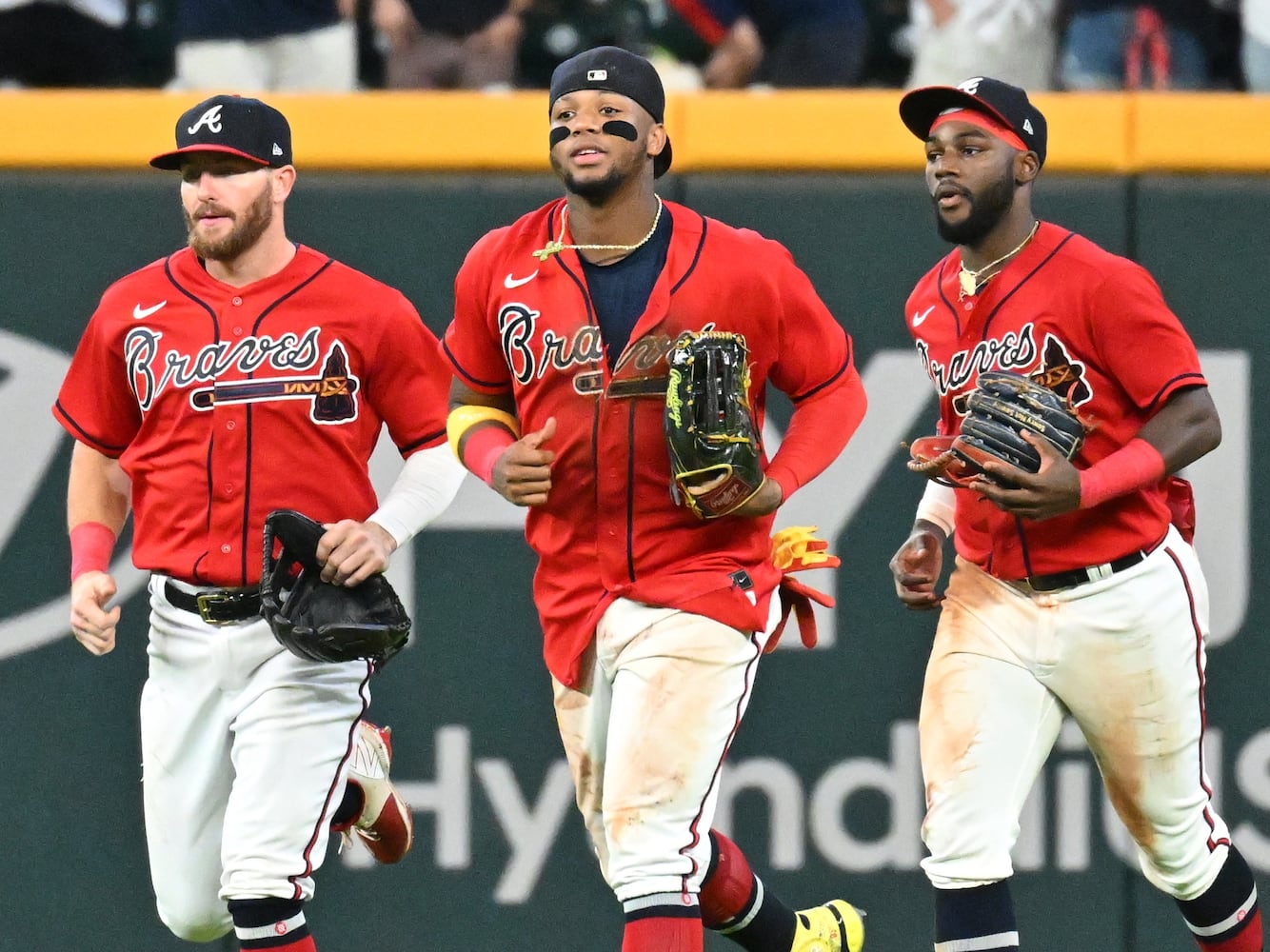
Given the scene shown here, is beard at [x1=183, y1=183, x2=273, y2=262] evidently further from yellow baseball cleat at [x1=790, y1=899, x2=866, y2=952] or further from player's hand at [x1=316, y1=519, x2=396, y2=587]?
yellow baseball cleat at [x1=790, y1=899, x2=866, y2=952]

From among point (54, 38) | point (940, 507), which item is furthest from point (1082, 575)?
point (54, 38)

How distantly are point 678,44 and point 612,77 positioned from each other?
2.05m

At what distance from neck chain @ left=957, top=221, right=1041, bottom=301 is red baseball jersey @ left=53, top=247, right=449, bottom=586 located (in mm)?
1196

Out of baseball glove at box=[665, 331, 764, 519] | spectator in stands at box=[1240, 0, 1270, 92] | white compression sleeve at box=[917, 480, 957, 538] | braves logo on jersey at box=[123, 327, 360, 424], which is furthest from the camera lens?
spectator in stands at box=[1240, 0, 1270, 92]

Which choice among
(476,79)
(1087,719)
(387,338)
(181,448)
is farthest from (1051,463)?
(476,79)

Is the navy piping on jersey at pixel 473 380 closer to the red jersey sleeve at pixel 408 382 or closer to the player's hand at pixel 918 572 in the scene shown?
the red jersey sleeve at pixel 408 382

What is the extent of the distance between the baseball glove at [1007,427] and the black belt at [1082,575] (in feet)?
1.03

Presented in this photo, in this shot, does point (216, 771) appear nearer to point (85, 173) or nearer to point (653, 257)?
point (653, 257)

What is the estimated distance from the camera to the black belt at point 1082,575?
4305 mm

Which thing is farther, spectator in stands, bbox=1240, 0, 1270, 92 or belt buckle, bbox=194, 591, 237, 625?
spectator in stands, bbox=1240, 0, 1270, 92

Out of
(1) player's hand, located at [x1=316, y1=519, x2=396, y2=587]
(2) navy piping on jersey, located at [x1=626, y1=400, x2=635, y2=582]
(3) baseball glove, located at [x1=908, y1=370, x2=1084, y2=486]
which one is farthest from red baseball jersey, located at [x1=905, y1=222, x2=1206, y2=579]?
(1) player's hand, located at [x1=316, y1=519, x2=396, y2=587]

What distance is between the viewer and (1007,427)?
4047 mm

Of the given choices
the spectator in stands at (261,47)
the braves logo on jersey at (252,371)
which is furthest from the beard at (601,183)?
the spectator in stands at (261,47)

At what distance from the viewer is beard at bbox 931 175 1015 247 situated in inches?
170
